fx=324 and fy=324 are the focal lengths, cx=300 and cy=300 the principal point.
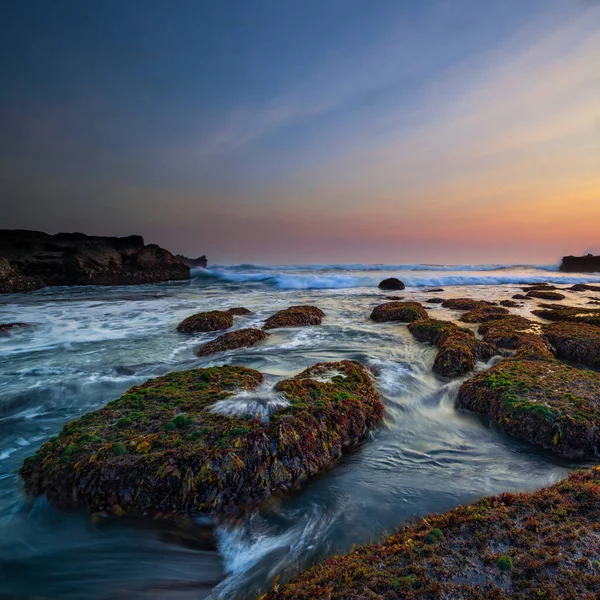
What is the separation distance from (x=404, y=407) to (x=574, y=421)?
7.22 feet

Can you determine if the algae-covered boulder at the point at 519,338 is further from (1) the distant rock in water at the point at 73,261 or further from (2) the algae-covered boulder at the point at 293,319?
(1) the distant rock in water at the point at 73,261

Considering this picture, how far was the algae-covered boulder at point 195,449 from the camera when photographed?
3.17 m

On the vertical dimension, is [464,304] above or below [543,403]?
above

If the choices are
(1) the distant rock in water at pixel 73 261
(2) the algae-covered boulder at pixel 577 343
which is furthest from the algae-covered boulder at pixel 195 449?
(1) the distant rock in water at pixel 73 261

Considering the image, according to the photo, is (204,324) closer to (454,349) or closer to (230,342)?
(230,342)

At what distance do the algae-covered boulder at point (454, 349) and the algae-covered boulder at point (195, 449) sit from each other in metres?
2.80

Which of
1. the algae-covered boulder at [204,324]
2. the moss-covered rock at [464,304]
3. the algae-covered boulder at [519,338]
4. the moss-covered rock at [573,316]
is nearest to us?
the algae-covered boulder at [519,338]

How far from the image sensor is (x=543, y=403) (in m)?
4.42

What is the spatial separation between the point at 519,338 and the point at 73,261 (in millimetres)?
36833

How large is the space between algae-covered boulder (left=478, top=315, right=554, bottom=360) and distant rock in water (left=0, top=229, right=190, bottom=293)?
3249 cm

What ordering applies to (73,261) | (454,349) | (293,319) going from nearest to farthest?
(454,349) → (293,319) → (73,261)

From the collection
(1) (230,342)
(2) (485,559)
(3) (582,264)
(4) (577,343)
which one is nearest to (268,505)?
(2) (485,559)

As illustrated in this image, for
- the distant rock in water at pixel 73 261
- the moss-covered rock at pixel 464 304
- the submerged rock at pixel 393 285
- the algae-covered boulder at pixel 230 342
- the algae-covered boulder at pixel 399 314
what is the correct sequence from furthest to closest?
the submerged rock at pixel 393 285
the distant rock in water at pixel 73 261
the moss-covered rock at pixel 464 304
the algae-covered boulder at pixel 399 314
the algae-covered boulder at pixel 230 342

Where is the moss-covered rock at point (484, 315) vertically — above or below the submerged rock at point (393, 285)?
below
